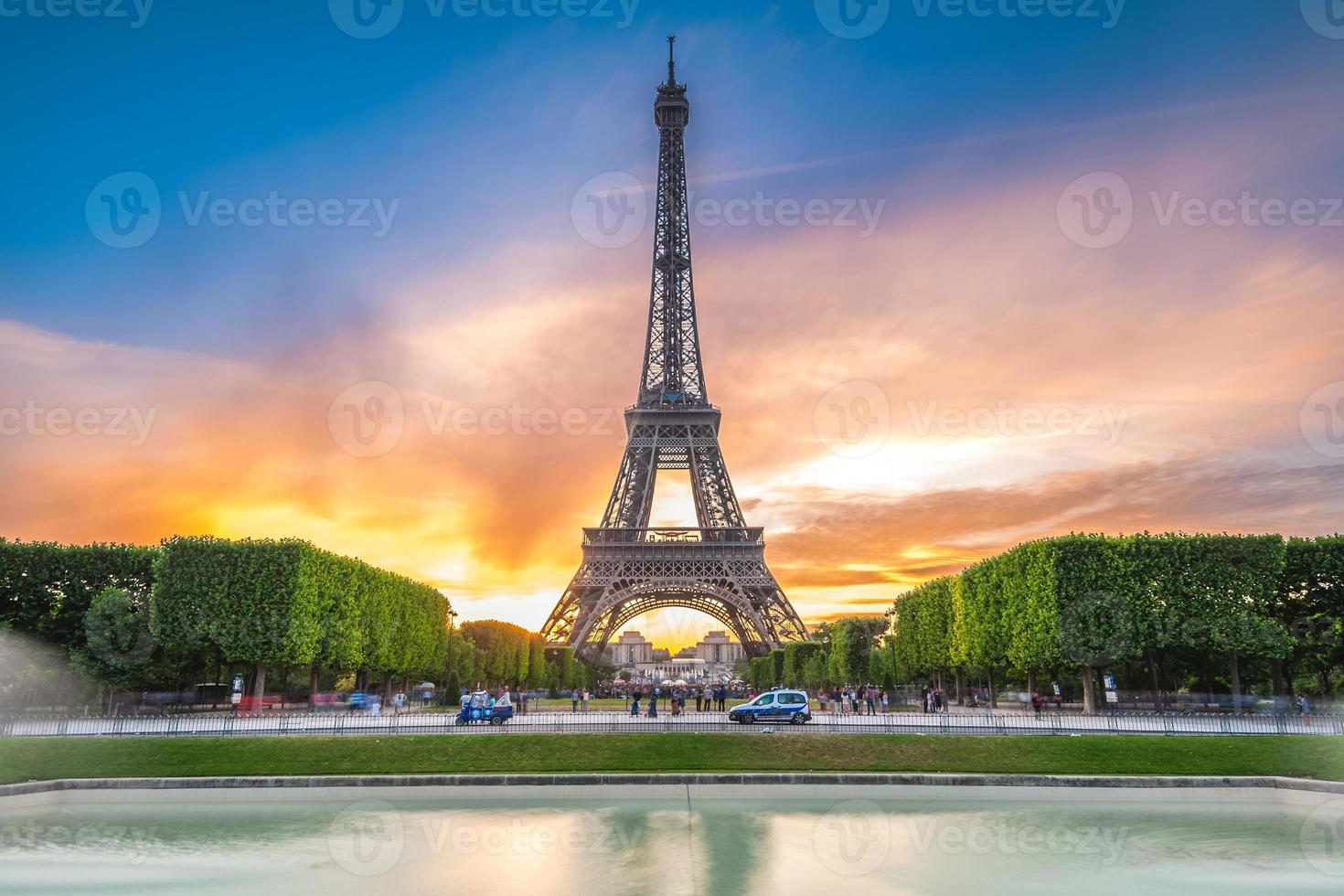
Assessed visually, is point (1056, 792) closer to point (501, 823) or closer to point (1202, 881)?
point (1202, 881)

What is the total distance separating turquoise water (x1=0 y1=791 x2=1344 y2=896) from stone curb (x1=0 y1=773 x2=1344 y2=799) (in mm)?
859

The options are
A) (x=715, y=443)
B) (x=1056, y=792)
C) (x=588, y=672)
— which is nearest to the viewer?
(x=1056, y=792)

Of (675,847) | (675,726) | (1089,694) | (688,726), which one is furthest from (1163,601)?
(675,847)

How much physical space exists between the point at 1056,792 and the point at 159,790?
22.7 meters

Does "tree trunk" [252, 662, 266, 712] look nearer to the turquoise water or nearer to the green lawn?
the green lawn

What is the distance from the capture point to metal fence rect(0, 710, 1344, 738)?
1147 inches

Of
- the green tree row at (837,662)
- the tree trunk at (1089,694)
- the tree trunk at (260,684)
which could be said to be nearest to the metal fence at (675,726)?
the tree trunk at (260,684)

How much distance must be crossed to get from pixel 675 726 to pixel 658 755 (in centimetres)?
403

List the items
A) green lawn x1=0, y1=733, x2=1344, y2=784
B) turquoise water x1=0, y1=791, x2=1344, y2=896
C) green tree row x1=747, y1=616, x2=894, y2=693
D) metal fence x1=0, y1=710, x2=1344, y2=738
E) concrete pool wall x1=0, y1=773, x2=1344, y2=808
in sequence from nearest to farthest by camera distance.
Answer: turquoise water x1=0, y1=791, x2=1344, y2=896 → concrete pool wall x1=0, y1=773, x2=1344, y2=808 → green lawn x1=0, y1=733, x2=1344, y2=784 → metal fence x1=0, y1=710, x2=1344, y2=738 → green tree row x1=747, y1=616, x2=894, y2=693

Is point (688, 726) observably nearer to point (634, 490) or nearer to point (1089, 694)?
point (1089, 694)

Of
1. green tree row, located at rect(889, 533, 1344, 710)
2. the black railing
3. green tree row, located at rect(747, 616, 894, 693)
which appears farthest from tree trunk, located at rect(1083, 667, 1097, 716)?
green tree row, located at rect(747, 616, 894, 693)

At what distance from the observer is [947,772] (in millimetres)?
24188

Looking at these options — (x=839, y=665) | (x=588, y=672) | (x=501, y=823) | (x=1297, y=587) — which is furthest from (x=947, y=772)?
(x=588, y=672)

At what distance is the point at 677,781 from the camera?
76.0 ft
